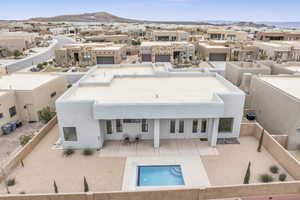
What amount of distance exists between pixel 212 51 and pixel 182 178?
45590 mm

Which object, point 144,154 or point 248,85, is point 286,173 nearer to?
point 144,154

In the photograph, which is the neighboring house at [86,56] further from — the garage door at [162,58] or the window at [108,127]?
the window at [108,127]

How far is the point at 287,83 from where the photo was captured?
854 inches

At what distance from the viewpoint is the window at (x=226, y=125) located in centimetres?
1783

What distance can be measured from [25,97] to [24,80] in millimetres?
5472

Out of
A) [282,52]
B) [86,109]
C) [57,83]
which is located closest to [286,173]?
[86,109]

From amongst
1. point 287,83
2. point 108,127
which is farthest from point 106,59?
point 287,83

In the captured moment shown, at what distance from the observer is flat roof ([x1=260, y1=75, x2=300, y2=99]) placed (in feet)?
62.8

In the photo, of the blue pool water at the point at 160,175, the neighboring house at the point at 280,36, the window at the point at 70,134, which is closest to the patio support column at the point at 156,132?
the blue pool water at the point at 160,175

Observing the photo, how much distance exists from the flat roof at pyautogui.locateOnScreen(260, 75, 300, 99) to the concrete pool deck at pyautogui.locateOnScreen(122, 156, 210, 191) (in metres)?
10.3

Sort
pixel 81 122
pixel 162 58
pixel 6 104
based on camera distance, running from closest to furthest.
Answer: pixel 81 122
pixel 6 104
pixel 162 58

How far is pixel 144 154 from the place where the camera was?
1641 centimetres

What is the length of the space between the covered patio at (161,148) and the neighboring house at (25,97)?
9700mm

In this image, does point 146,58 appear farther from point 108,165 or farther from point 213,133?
point 108,165
